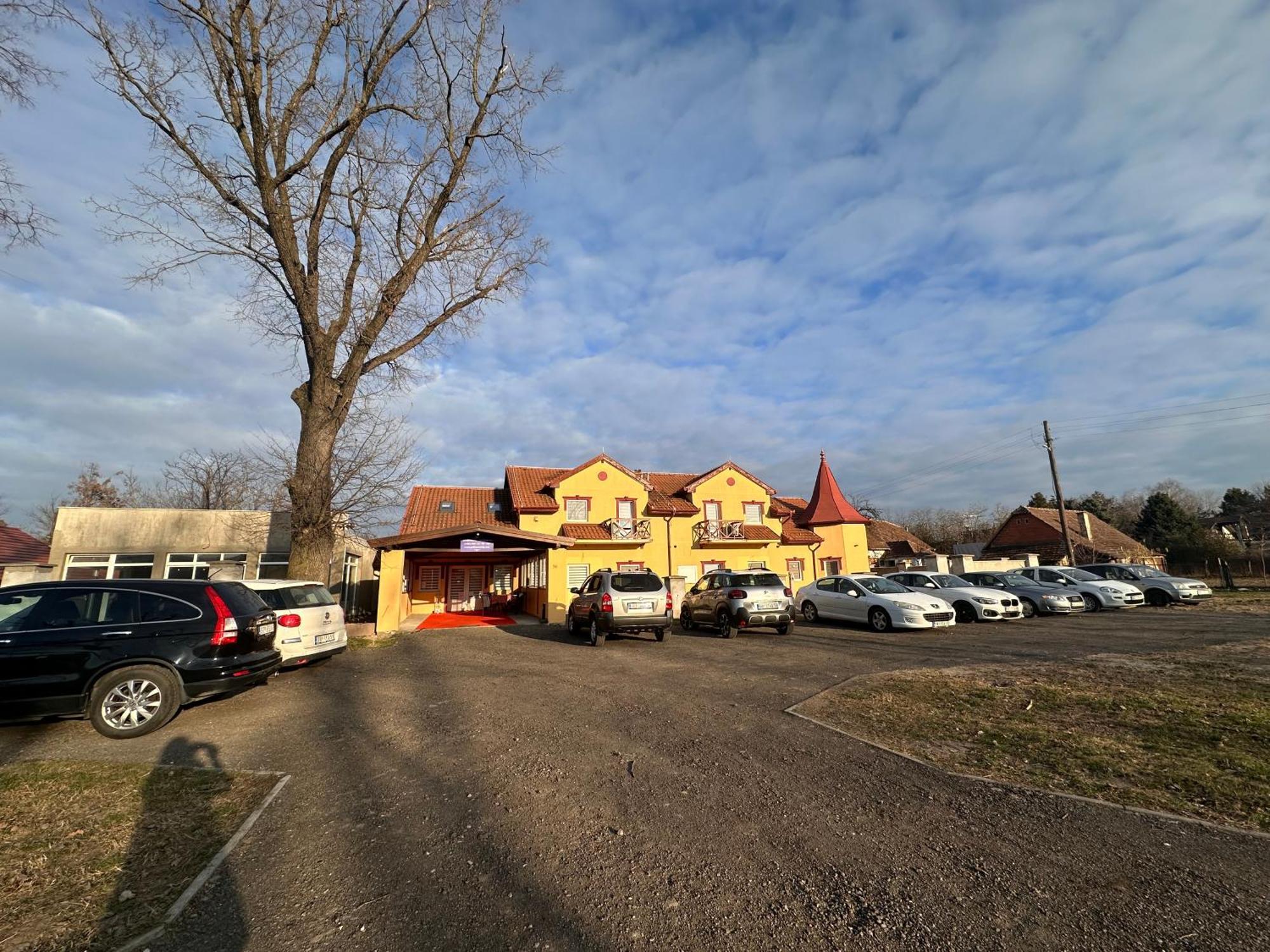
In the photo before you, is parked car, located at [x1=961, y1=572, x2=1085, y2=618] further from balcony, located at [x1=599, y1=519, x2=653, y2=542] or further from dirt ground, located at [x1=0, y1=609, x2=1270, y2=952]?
dirt ground, located at [x1=0, y1=609, x2=1270, y2=952]

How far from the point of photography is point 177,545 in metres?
23.0

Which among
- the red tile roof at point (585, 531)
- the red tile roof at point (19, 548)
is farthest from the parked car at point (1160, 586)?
the red tile roof at point (19, 548)

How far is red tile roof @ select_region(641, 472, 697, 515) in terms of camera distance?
25.8m

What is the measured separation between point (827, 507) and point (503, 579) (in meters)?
17.0

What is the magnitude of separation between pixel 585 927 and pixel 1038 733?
16.9ft

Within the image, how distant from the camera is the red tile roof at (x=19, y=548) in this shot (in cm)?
2989

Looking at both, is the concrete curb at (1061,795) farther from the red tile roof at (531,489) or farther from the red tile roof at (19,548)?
the red tile roof at (19,548)

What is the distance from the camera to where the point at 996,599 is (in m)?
16.3

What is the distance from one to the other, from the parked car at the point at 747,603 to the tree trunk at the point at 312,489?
9.93 m

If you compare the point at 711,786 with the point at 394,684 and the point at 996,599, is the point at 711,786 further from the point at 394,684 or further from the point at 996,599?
A: the point at 996,599

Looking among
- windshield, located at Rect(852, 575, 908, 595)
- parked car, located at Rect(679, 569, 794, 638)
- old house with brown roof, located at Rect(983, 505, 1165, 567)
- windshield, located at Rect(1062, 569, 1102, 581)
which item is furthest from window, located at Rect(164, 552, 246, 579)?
old house with brown roof, located at Rect(983, 505, 1165, 567)

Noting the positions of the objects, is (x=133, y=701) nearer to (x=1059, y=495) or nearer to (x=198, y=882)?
(x=198, y=882)

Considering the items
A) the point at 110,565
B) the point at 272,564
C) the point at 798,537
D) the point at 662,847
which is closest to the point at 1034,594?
the point at 798,537

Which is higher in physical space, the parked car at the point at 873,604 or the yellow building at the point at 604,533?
the yellow building at the point at 604,533
